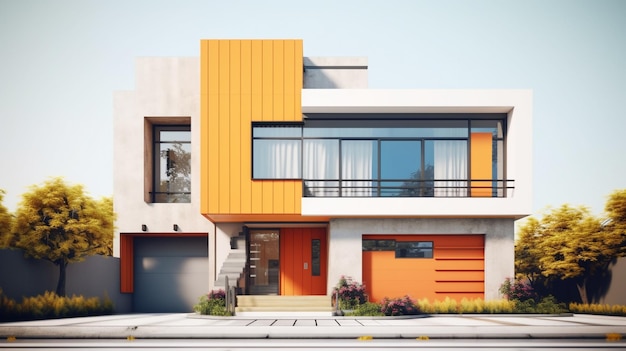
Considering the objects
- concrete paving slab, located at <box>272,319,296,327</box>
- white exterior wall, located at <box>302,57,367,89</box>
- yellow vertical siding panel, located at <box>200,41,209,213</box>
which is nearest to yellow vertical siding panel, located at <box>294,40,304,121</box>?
yellow vertical siding panel, located at <box>200,41,209,213</box>

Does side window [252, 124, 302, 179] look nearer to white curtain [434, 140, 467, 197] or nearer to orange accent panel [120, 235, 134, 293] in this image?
white curtain [434, 140, 467, 197]

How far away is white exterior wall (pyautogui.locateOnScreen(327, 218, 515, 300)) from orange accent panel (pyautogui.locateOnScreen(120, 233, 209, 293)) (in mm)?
7366

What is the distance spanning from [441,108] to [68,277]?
1663 centimetres

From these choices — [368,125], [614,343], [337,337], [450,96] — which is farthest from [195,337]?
[450,96]

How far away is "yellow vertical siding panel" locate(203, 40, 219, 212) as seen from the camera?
23.9 meters

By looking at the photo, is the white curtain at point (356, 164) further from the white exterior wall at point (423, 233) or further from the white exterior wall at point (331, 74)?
the white exterior wall at point (331, 74)

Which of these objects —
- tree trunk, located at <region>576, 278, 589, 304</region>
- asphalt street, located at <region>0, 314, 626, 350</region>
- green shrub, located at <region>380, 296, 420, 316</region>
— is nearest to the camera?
asphalt street, located at <region>0, 314, 626, 350</region>

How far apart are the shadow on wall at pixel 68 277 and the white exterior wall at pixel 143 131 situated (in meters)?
1.58

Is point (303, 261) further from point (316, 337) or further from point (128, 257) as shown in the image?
point (316, 337)

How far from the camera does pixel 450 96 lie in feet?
78.5

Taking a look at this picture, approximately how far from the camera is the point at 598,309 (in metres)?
24.8

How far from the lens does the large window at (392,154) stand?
81.0 feet

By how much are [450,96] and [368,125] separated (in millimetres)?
3467

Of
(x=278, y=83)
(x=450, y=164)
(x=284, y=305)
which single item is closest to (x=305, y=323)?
(x=284, y=305)
